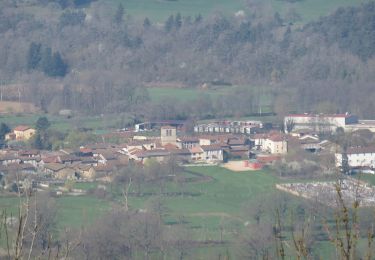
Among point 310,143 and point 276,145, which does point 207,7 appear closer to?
point 310,143

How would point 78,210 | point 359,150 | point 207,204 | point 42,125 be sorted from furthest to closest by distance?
point 42,125
point 359,150
point 207,204
point 78,210

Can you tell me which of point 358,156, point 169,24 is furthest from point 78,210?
point 169,24

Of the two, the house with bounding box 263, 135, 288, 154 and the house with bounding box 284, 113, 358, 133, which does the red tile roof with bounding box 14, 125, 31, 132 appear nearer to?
the house with bounding box 263, 135, 288, 154

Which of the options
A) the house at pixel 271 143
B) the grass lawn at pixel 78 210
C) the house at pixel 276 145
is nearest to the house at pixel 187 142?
the house at pixel 271 143

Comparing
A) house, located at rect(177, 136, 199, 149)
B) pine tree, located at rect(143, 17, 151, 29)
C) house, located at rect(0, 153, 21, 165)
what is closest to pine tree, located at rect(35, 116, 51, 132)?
house, located at rect(0, 153, 21, 165)

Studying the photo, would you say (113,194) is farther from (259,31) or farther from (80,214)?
(259,31)

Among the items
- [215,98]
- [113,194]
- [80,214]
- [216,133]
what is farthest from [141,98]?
[80,214]
